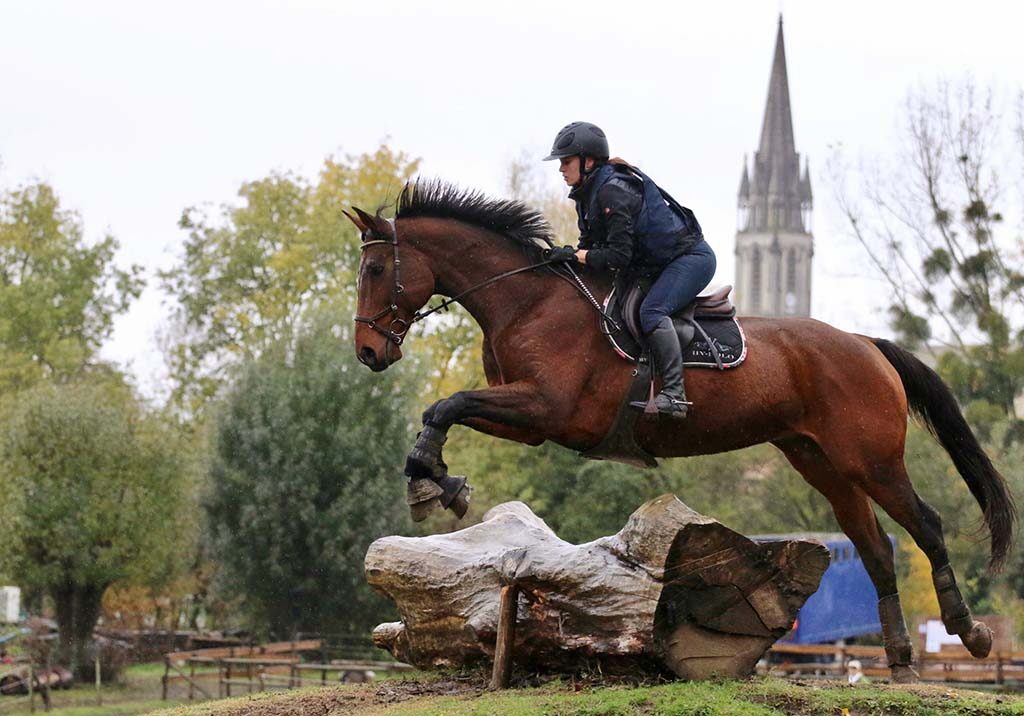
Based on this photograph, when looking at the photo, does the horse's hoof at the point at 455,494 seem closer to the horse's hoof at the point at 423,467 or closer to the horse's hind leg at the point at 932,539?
the horse's hoof at the point at 423,467

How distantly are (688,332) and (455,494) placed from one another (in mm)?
1916

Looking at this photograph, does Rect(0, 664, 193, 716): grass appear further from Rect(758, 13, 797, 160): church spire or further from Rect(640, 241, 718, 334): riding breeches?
Rect(758, 13, 797, 160): church spire

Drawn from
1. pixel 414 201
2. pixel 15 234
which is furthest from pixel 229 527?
pixel 414 201

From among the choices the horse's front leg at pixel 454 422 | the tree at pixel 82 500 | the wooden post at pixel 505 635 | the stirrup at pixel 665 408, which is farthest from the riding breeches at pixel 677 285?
the tree at pixel 82 500

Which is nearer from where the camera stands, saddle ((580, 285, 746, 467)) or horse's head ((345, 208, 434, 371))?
saddle ((580, 285, 746, 467))

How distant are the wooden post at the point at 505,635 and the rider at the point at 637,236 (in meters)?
1.75

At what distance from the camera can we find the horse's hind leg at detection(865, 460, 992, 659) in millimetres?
10195

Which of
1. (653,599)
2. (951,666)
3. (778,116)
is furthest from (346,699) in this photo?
(778,116)

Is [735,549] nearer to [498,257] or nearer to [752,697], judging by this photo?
[752,697]

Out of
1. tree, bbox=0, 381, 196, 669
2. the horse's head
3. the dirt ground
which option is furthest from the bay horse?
tree, bbox=0, 381, 196, 669

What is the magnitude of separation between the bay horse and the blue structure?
75.0 feet

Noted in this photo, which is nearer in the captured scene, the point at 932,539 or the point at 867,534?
the point at 932,539

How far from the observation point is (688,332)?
9.78 m

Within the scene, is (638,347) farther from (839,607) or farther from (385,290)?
(839,607)
